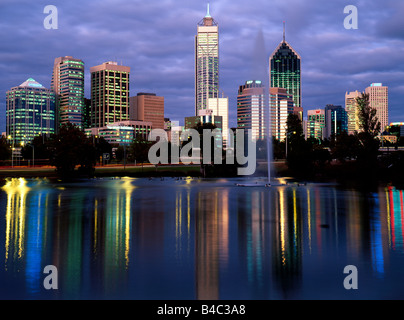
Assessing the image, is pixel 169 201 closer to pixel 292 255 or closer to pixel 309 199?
pixel 309 199

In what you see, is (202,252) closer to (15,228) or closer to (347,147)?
(15,228)

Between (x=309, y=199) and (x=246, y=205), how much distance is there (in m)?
6.27

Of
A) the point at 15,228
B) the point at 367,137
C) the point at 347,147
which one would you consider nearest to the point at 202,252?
the point at 15,228

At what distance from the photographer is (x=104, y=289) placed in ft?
32.2

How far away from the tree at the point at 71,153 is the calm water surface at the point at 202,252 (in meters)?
41.7

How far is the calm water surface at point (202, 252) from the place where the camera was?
9871 millimetres


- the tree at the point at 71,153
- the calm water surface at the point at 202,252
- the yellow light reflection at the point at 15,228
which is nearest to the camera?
the calm water surface at the point at 202,252

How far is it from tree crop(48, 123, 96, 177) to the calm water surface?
1643 inches

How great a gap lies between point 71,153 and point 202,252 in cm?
5475

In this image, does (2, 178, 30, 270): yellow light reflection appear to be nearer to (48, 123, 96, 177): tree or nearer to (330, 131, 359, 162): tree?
(48, 123, 96, 177): tree

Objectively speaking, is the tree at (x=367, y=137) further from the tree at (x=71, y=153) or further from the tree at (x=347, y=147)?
the tree at (x=71, y=153)

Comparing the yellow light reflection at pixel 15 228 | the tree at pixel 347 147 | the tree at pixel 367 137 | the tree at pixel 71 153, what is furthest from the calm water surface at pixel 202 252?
the tree at pixel 347 147

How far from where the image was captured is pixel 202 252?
13.5 metres

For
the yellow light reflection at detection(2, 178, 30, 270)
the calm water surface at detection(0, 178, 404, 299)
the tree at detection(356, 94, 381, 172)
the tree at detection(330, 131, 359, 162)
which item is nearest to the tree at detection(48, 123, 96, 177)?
the yellow light reflection at detection(2, 178, 30, 270)
